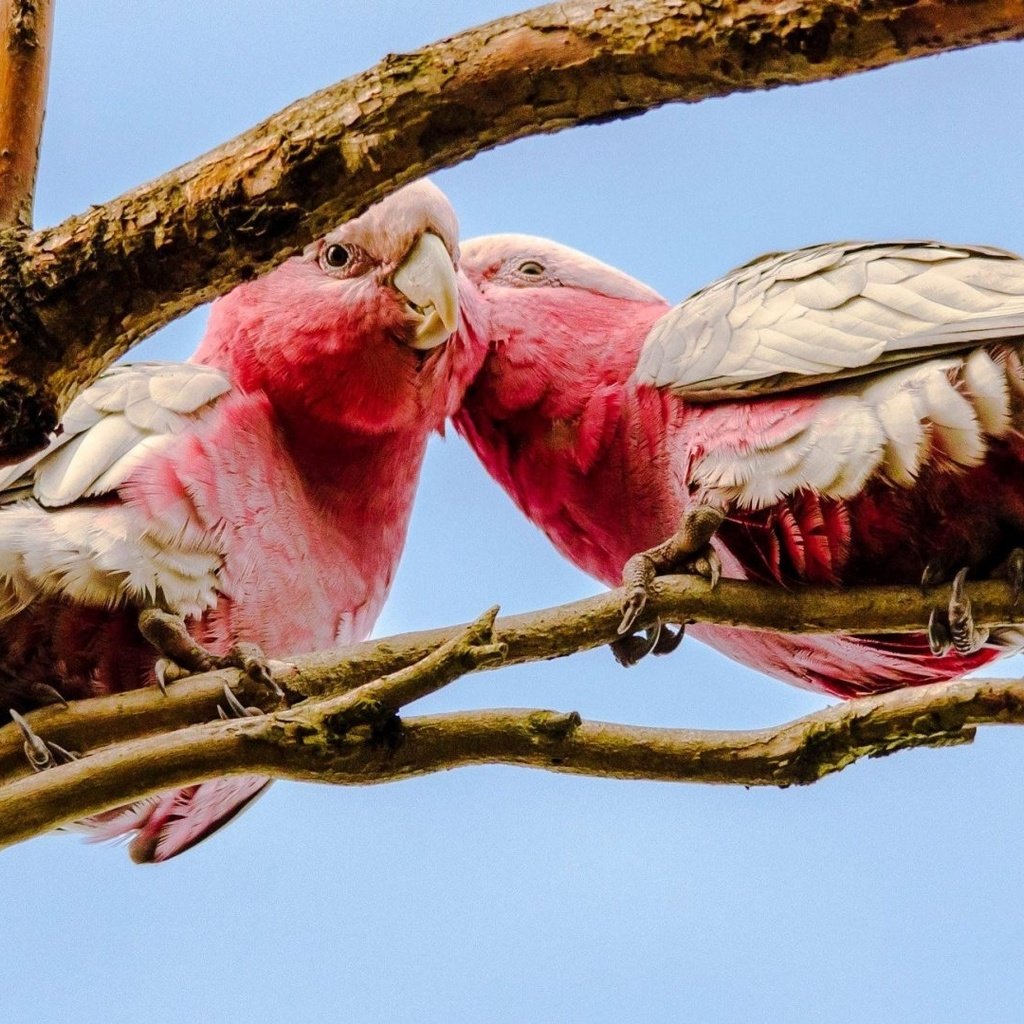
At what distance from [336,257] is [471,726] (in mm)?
1267

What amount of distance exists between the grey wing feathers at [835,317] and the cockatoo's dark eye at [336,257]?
637 mm

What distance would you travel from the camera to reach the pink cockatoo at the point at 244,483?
2.36 meters

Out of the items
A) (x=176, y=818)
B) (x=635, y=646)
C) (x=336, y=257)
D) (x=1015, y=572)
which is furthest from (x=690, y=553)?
(x=176, y=818)

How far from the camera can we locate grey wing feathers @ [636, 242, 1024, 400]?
2422mm

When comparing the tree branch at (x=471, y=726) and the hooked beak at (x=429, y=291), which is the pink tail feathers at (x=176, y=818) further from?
the hooked beak at (x=429, y=291)

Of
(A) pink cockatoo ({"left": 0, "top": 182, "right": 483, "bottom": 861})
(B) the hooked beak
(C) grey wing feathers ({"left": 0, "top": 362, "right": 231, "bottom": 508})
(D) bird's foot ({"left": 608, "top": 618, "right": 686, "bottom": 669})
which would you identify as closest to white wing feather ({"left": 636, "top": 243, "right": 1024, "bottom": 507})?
(D) bird's foot ({"left": 608, "top": 618, "right": 686, "bottom": 669})

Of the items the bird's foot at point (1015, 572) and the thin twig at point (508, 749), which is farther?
the bird's foot at point (1015, 572)

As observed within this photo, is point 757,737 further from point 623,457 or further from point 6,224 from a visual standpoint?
point 6,224

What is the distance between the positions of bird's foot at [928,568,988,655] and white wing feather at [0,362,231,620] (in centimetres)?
126

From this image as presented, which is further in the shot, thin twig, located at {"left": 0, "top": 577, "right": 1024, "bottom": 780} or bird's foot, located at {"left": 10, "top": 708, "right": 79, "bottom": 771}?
bird's foot, located at {"left": 10, "top": 708, "right": 79, "bottom": 771}

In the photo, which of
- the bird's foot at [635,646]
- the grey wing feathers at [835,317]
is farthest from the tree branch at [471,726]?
the grey wing feathers at [835,317]

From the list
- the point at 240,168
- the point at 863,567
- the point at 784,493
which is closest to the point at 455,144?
the point at 240,168

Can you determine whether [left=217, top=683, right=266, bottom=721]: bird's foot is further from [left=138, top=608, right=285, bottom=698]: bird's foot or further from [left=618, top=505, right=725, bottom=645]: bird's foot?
[left=618, top=505, right=725, bottom=645]: bird's foot

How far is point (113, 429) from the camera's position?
2.59 m
